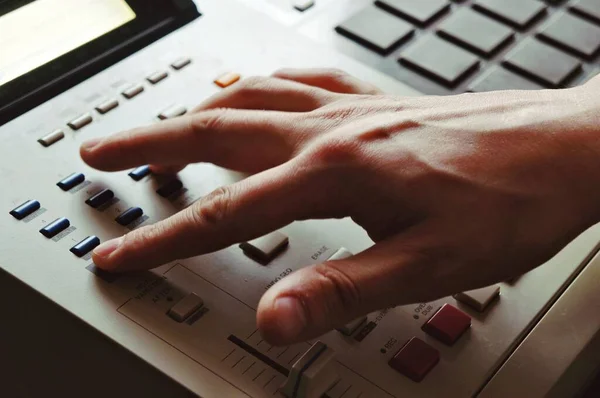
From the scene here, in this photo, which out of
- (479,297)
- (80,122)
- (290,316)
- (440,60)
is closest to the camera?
(290,316)

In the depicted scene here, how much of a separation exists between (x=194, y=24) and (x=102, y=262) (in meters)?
0.33

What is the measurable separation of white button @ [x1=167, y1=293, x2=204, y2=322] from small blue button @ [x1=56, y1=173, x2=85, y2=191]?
0.49 ft

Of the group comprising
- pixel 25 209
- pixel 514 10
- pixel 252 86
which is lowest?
pixel 25 209

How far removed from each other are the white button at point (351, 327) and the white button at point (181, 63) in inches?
12.7

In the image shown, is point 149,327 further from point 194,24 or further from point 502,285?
point 194,24

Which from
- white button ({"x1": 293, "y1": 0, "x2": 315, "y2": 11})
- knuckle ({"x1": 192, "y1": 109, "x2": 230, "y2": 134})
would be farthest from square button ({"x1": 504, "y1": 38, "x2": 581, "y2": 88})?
knuckle ({"x1": 192, "y1": 109, "x2": 230, "y2": 134})

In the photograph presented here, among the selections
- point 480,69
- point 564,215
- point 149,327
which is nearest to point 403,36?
point 480,69

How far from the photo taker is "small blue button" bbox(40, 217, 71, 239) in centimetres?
60

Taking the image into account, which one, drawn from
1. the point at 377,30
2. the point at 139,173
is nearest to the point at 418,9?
the point at 377,30

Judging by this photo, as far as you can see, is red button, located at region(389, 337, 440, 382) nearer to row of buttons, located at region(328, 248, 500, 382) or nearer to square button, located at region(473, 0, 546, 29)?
row of buttons, located at region(328, 248, 500, 382)

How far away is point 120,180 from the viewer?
66 centimetres

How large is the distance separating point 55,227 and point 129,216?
55 millimetres

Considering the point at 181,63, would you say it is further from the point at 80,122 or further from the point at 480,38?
the point at 480,38

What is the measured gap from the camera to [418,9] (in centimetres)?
86
